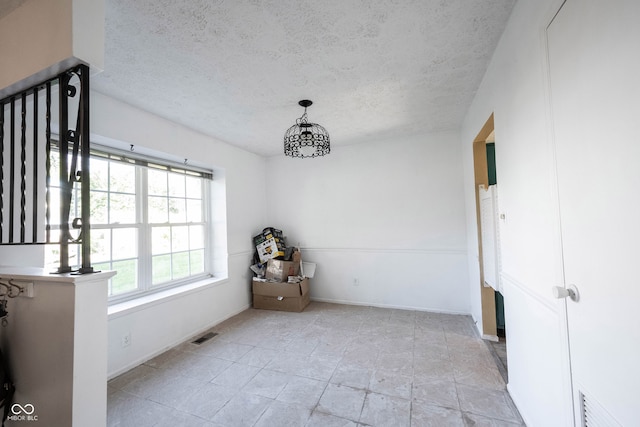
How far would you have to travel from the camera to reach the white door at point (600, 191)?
2.26ft

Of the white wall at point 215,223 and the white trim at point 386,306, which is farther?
the white trim at point 386,306

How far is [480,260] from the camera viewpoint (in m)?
2.66

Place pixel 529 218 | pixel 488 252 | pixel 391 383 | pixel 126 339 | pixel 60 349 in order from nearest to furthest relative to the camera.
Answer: pixel 60 349 < pixel 529 218 < pixel 391 383 < pixel 126 339 < pixel 488 252

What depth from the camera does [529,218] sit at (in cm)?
137

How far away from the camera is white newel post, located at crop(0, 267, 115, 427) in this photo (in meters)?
1.03

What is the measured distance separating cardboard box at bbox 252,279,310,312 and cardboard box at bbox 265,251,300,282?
0.10 metres

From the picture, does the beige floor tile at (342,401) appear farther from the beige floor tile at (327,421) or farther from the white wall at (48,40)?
the white wall at (48,40)

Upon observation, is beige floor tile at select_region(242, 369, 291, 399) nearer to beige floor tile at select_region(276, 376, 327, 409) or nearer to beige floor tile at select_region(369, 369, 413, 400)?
beige floor tile at select_region(276, 376, 327, 409)

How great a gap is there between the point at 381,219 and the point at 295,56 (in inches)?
102

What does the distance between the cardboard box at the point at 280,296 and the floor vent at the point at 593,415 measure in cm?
298

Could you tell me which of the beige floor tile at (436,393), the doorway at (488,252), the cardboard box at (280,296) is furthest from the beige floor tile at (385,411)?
the cardboard box at (280,296)

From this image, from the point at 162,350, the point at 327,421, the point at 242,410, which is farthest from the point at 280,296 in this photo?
the point at 327,421

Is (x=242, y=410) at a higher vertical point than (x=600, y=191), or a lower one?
lower

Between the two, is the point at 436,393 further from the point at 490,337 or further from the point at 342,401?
the point at 490,337
